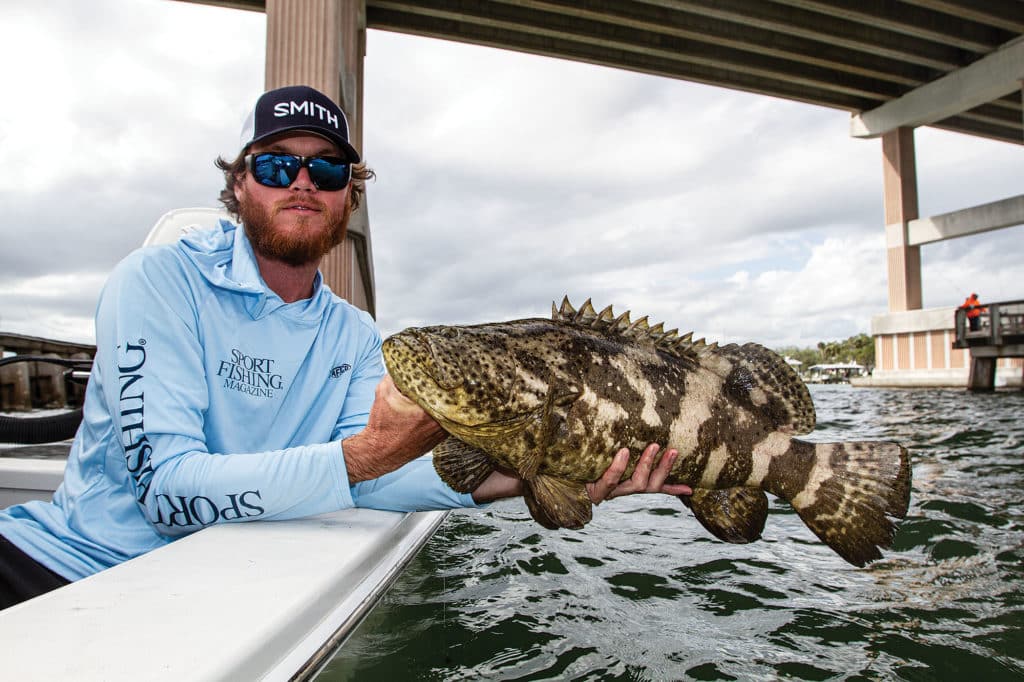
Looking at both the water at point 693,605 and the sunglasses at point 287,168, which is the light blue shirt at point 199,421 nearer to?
the sunglasses at point 287,168

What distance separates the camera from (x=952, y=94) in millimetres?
31734

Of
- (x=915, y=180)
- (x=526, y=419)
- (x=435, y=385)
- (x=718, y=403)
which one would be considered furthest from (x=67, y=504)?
(x=915, y=180)

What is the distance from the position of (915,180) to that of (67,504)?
45.4 meters

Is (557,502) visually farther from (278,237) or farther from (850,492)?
(278,237)

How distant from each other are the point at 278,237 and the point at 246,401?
0.80 metres

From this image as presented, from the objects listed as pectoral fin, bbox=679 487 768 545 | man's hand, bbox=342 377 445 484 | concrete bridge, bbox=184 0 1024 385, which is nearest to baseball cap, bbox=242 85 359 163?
man's hand, bbox=342 377 445 484

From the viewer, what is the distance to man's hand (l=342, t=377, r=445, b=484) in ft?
7.37

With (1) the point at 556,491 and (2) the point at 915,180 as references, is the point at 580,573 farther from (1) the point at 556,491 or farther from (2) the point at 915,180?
(2) the point at 915,180

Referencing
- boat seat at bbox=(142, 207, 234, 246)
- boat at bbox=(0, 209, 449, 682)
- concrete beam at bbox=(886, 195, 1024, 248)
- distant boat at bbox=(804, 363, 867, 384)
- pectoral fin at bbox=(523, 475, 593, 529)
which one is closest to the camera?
boat at bbox=(0, 209, 449, 682)

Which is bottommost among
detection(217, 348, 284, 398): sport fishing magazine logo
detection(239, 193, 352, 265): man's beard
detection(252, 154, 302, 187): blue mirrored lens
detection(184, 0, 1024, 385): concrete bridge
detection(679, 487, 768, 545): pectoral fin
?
detection(679, 487, 768, 545): pectoral fin

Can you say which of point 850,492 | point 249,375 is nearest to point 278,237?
point 249,375

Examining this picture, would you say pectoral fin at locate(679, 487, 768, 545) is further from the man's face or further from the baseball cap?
the baseball cap

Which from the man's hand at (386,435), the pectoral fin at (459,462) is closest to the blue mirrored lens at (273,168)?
the man's hand at (386,435)

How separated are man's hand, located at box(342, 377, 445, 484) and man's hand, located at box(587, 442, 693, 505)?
783 millimetres
